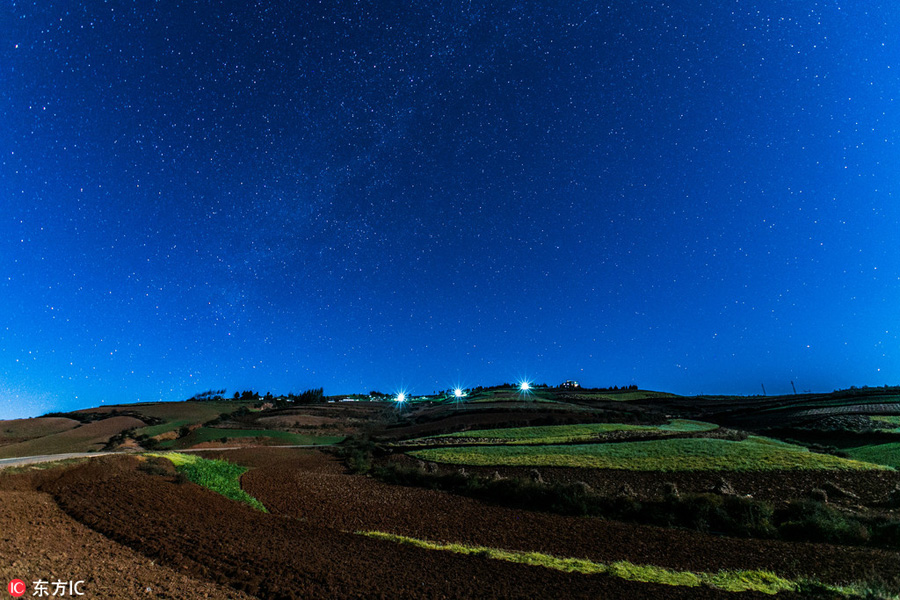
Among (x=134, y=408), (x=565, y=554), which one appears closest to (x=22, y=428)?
(x=134, y=408)

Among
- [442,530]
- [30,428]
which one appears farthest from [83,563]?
[30,428]

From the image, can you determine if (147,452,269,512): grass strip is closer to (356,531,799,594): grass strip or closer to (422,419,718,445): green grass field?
(356,531,799,594): grass strip

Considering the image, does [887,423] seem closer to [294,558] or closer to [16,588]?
[294,558]

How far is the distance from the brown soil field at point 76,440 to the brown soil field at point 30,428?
12.5 ft

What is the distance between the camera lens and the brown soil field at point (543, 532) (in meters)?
14.6

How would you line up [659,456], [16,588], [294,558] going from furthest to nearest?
[659,456] < [294,558] < [16,588]

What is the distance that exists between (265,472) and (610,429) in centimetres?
4252

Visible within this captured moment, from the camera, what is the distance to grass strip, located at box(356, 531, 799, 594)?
41.4 feet

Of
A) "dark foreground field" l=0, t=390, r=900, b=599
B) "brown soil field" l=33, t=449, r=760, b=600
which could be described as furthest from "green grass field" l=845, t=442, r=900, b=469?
"brown soil field" l=33, t=449, r=760, b=600

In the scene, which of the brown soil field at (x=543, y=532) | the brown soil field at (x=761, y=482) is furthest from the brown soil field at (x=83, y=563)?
the brown soil field at (x=761, y=482)

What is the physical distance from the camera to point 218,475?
30484 millimetres

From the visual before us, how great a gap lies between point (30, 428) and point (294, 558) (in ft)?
292

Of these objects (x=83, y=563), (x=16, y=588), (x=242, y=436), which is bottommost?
(x=242, y=436)

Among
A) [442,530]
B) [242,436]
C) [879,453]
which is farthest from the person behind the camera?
[242,436]
